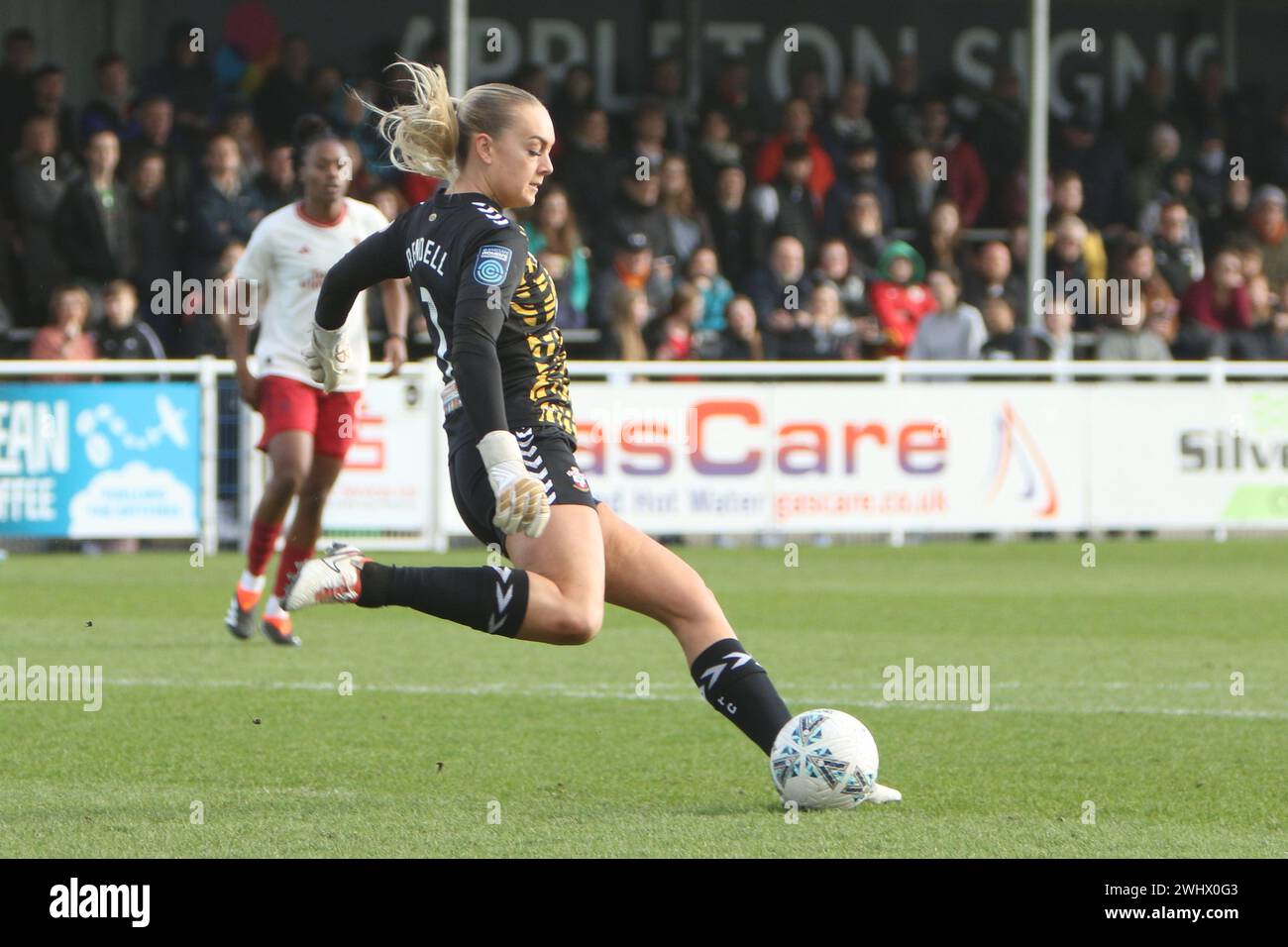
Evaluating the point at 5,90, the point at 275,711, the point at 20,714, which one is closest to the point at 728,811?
the point at 275,711

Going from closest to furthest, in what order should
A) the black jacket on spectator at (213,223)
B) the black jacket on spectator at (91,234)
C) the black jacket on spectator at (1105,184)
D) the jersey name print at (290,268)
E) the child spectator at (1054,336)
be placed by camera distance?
1. the jersey name print at (290,268)
2. the black jacket on spectator at (91,234)
3. the black jacket on spectator at (213,223)
4. the child spectator at (1054,336)
5. the black jacket on spectator at (1105,184)

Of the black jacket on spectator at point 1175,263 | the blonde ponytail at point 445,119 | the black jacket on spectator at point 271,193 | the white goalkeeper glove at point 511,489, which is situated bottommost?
the white goalkeeper glove at point 511,489

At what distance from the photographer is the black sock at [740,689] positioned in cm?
596

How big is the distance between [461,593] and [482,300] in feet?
2.41

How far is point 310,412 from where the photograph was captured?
997 centimetres

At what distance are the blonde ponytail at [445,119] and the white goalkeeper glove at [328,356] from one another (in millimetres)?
700

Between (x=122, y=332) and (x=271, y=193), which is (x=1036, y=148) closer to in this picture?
(x=271, y=193)

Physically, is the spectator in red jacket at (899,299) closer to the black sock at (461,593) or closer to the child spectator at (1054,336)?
the child spectator at (1054,336)

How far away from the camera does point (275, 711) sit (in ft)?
25.8

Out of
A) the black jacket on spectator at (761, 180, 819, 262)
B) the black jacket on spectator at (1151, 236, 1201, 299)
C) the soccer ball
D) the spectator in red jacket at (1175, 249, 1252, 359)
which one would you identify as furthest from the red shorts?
the black jacket on spectator at (1151, 236, 1201, 299)

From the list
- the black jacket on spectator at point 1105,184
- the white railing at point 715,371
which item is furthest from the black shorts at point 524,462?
the black jacket on spectator at point 1105,184

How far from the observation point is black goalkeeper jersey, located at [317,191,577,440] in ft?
17.4

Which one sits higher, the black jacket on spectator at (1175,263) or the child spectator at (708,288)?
the black jacket on spectator at (1175,263)
